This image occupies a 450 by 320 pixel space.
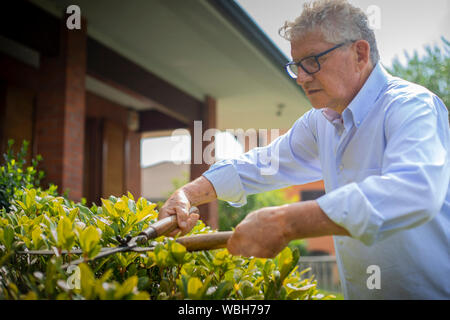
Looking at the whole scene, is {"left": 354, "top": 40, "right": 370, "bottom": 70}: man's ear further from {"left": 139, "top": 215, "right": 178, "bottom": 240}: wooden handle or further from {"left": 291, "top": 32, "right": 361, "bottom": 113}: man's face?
{"left": 139, "top": 215, "right": 178, "bottom": 240}: wooden handle

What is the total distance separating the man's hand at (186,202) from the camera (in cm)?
176

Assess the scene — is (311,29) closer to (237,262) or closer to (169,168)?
(237,262)

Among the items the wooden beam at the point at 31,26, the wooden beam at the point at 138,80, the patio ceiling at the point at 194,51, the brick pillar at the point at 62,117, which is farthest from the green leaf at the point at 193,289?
the wooden beam at the point at 138,80

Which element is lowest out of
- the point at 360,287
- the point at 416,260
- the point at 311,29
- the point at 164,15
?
the point at 360,287

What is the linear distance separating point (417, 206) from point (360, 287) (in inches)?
28.2

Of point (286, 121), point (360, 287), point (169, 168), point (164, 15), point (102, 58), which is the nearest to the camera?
point (360, 287)

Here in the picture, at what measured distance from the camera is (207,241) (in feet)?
4.48

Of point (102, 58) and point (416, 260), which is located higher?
point (102, 58)

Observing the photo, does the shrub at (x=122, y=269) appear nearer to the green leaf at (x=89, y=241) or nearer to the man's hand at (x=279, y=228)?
the green leaf at (x=89, y=241)

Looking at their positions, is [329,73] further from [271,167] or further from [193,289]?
[193,289]

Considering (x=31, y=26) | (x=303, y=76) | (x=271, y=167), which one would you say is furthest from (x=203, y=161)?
(x=303, y=76)

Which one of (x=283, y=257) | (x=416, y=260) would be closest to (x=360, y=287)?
(x=416, y=260)

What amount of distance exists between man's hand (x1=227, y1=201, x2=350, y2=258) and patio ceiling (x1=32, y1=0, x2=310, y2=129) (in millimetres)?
4503

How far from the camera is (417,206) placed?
3.88 feet
